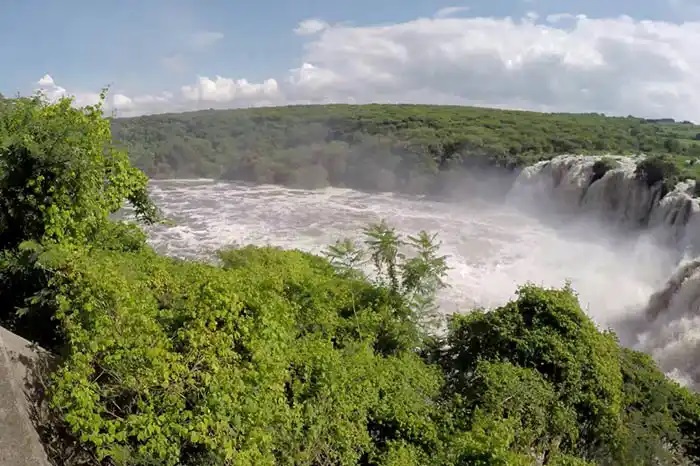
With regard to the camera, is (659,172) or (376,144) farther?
(376,144)

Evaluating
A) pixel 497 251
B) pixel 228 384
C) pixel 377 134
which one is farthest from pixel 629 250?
pixel 377 134

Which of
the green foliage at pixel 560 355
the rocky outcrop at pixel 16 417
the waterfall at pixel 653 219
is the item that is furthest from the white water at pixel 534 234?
the rocky outcrop at pixel 16 417

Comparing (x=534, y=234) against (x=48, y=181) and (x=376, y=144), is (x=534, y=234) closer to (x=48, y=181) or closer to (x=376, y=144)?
(x=48, y=181)

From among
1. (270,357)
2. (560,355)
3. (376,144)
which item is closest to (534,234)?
(560,355)

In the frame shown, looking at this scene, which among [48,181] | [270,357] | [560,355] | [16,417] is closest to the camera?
[16,417]

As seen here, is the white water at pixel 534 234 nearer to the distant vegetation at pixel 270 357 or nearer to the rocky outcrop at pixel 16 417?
the distant vegetation at pixel 270 357
